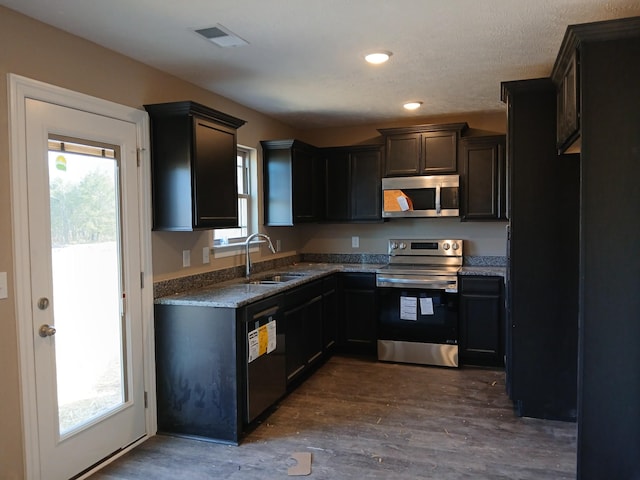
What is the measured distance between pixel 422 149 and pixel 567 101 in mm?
2149

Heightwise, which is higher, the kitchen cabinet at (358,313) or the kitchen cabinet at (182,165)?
the kitchen cabinet at (182,165)

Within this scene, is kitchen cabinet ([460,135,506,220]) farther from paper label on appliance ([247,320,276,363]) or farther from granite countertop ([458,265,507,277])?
paper label on appliance ([247,320,276,363])

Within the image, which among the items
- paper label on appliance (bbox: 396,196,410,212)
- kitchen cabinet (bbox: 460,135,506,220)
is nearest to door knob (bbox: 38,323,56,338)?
paper label on appliance (bbox: 396,196,410,212)

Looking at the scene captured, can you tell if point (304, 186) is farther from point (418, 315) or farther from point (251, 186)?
point (418, 315)

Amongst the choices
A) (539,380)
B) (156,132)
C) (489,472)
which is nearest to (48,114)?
(156,132)

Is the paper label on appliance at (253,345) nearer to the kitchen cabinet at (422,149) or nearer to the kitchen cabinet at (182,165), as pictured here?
the kitchen cabinet at (182,165)

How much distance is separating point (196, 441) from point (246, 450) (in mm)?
356

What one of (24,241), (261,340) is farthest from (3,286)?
(261,340)

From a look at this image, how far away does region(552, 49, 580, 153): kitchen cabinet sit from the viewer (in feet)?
8.06

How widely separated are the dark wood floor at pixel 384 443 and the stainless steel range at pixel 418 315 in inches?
22.9

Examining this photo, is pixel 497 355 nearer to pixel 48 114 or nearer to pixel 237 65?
pixel 237 65

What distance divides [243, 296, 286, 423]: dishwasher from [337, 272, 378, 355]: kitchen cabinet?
4.52ft

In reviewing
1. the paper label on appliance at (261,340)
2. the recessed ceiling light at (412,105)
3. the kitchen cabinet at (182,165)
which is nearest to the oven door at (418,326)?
the paper label on appliance at (261,340)

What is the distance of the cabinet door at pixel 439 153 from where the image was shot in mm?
4754
